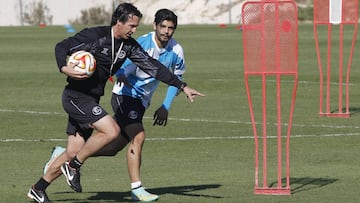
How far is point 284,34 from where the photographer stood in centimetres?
1209

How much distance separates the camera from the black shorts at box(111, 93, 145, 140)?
40.0 feet

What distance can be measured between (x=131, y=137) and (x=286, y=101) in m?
11.9

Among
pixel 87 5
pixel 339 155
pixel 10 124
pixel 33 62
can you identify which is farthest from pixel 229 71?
pixel 87 5

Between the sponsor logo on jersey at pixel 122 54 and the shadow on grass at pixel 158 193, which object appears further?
the shadow on grass at pixel 158 193

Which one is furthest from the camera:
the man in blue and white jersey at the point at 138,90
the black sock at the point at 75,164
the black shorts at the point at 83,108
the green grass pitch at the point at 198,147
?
the green grass pitch at the point at 198,147

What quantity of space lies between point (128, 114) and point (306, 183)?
2.35 m

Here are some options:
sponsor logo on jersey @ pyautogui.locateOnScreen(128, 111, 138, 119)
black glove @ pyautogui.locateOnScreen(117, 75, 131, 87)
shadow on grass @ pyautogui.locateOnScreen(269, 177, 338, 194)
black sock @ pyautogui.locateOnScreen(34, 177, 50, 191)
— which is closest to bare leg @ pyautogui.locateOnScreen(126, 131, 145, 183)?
sponsor logo on jersey @ pyautogui.locateOnScreen(128, 111, 138, 119)

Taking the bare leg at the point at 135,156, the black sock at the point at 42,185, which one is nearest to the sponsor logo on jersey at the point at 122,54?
the bare leg at the point at 135,156

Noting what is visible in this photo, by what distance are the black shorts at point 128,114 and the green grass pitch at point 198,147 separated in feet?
2.33

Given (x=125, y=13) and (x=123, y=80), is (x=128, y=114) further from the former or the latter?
(x=125, y=13)

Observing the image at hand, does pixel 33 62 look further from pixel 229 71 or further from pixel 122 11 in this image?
pixel 122 11

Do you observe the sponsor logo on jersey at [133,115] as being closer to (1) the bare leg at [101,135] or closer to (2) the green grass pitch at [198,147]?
(1) the bare leg at [101,135]

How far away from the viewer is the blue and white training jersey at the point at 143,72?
40.9 feet

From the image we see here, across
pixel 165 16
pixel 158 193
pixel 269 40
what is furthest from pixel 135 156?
pixel 269 40
